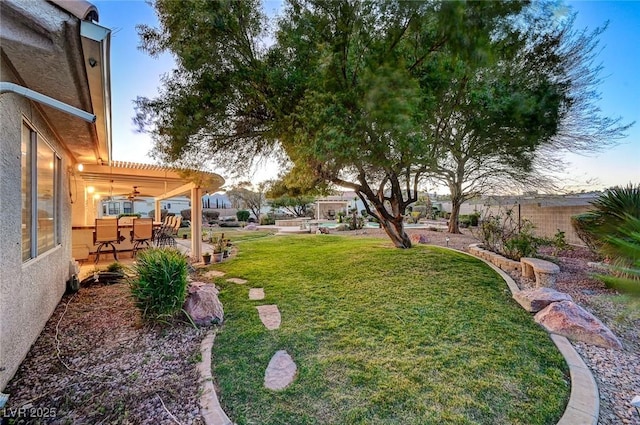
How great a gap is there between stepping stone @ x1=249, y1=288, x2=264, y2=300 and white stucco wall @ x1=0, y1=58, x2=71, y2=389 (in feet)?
9.87

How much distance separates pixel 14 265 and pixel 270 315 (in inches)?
123

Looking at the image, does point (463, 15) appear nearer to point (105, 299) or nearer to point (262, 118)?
point (262, 118)

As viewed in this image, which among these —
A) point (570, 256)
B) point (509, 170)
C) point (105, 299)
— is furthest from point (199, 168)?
point (509, 170)

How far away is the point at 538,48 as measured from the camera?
23.4 ft

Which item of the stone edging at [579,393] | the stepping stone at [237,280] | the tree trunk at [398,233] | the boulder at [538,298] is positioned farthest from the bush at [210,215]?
the stone edging at [579,393]

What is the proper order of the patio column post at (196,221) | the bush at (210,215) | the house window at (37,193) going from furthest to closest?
the bush at (210,215) → the patio column post at (196,221) → the house window at (37,193)

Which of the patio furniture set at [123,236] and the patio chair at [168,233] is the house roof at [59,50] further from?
the patio chair at [168,233]

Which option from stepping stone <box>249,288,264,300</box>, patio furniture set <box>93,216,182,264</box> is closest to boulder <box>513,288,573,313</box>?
stepping stone <box>249,288,264,300</box>

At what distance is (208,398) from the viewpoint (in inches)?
110

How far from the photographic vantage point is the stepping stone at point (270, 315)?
4.40m

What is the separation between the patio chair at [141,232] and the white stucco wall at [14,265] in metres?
5.77

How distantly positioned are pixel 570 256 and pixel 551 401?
6980 mm

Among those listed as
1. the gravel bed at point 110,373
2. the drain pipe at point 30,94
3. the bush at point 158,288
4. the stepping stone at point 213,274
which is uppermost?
the drain pipe at point 30,94

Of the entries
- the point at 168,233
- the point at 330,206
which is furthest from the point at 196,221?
the point at 330,206
